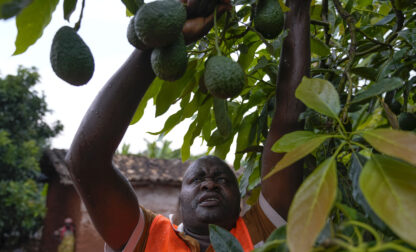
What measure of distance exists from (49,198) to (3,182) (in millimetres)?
1224

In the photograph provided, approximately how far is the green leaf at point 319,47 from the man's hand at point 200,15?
0.53 metres

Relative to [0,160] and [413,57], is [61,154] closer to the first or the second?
[0,160]

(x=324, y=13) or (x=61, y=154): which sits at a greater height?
(x=324, y=13)

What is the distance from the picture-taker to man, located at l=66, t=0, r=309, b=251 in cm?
110

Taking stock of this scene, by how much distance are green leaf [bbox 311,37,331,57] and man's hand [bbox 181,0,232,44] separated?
0.53 metres

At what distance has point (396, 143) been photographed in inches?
22.1

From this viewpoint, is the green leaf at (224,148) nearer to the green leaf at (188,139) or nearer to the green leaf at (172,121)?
the green leaf at (188,139)

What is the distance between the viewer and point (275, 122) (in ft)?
4.48

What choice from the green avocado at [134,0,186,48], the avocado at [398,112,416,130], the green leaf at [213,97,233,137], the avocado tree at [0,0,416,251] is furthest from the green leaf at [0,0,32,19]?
the avocado at [398,112,416,130]

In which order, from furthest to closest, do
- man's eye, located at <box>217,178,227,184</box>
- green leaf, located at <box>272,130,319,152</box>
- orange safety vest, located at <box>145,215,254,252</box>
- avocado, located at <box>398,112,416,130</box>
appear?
1. man's eye, located at <box>217,178,227,184</box>
2. orange safety vest, located at <box>145,215,254,252</box>
3. avocado, located at <box>398,112,416,130</box>
4. green leaf, located at <box>272,130,319,152</box>

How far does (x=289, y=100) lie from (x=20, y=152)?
817cm

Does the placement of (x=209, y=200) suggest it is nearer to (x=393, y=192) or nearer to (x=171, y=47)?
(x=171, y=47)

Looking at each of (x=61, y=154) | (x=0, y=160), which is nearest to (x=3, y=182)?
(x=0, y=160)

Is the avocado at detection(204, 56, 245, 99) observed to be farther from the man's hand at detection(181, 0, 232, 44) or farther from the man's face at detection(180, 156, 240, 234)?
the man's face at detection(180, 156, 240, 234)
